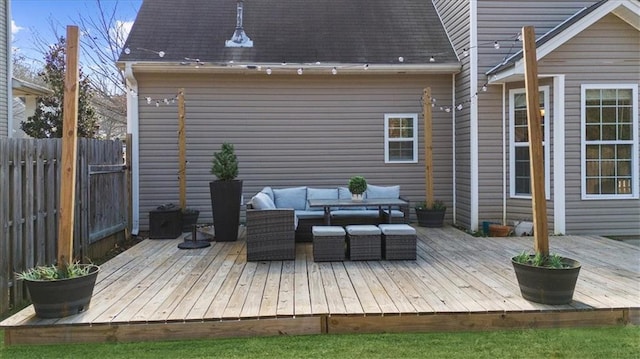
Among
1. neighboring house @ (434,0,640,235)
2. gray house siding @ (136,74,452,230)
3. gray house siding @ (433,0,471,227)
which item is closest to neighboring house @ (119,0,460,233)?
gray house siding @ (136,74,452,230)

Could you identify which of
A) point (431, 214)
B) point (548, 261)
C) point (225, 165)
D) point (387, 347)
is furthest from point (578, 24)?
point (387, 347)

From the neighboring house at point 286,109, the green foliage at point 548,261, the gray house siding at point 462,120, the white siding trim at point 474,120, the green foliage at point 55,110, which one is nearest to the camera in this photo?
the green foliage at point 548,261

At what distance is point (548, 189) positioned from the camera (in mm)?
7164

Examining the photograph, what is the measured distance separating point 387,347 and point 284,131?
19.0 feet

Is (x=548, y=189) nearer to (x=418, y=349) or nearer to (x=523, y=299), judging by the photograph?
(x=523, y=299)

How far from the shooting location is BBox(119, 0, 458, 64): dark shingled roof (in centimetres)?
838

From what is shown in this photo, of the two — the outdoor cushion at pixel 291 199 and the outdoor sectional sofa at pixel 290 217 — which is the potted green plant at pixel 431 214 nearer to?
the outdoor sectional sofa at pixel 290 217

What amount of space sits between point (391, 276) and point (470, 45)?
4812 mm

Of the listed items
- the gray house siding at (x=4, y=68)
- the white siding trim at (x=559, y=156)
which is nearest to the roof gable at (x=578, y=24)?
the white siding trim at (x=559, y=156)

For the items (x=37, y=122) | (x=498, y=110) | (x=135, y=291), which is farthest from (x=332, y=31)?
(x=37, y=122)

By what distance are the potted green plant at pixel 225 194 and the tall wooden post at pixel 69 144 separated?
10.1 ft

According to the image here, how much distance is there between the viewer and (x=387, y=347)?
320 centimetres

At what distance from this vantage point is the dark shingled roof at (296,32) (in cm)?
838

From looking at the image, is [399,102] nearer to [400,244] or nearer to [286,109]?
[286,109]
